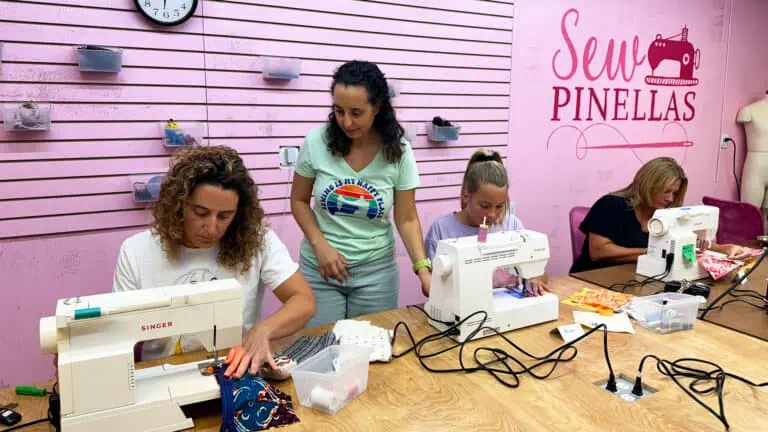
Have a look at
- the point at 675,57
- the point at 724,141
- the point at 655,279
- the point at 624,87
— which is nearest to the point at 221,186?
the point at 655,279

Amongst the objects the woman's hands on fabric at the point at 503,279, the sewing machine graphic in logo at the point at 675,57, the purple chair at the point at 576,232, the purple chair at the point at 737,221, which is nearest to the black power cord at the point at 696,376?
the woman's hands on fabric at the point at 503,279

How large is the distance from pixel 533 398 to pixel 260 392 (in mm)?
654

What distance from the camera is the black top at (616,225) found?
277 centimetres

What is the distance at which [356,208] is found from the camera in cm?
220

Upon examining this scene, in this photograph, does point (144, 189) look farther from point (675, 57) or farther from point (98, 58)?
point (675, 57)

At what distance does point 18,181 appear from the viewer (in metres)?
2.41

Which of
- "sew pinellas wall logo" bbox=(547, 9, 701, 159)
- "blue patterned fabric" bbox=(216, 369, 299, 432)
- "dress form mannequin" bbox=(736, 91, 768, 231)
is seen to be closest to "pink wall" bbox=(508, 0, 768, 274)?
"sew pinellas wall logo" bbox=(547, 9, 701, 159)

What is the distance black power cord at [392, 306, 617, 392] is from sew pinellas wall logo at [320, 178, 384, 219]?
53 cm

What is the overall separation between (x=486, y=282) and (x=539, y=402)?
0.46m

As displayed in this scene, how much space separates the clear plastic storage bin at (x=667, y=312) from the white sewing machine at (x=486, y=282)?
0.92ft

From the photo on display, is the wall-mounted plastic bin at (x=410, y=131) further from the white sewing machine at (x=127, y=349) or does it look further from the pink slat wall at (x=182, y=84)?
the white sewing machine at (x=127, y=349)

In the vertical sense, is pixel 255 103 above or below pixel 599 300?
above

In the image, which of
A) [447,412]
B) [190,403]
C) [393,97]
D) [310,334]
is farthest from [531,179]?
[190,403]

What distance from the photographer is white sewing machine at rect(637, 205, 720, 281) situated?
7.69 ft
